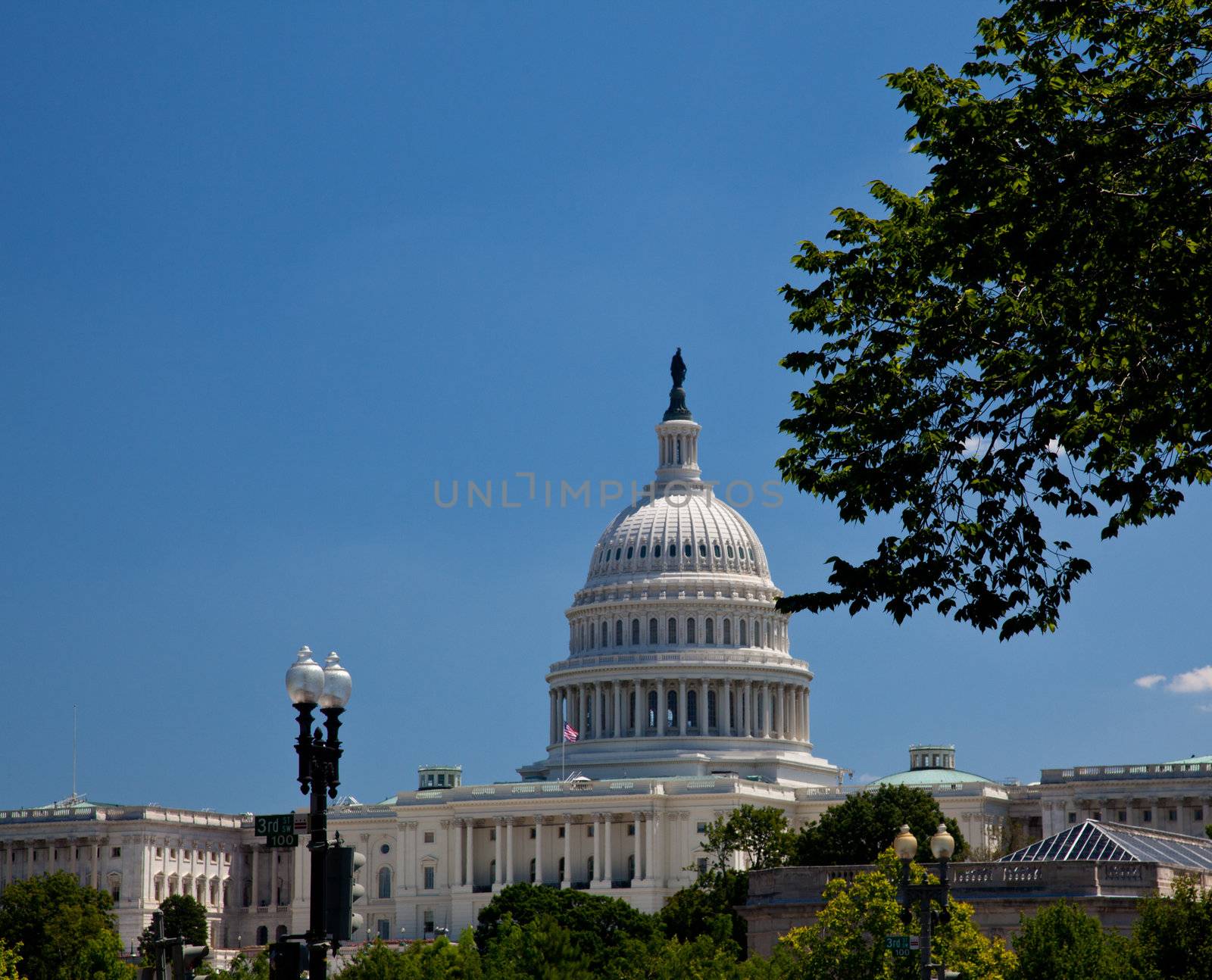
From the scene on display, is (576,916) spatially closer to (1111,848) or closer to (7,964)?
(7,964)

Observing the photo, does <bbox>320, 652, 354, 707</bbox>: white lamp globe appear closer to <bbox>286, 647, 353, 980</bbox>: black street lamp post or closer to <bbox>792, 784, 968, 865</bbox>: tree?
<bbox>286, 647, 353, 980</bbox>: black street lamp post

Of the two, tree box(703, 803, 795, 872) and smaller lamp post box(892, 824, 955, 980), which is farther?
tree box(703, 803, 795, 872)

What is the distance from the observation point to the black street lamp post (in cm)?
3691

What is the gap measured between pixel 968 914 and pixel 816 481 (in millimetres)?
36276

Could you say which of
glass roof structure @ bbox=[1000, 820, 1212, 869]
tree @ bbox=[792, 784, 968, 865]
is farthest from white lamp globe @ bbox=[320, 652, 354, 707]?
tree @ bbox=[792, 784, 968, 865]

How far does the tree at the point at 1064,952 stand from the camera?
223 feet

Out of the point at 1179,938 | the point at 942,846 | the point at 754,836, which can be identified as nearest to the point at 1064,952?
the point at 1179,938

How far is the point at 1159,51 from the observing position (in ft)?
107

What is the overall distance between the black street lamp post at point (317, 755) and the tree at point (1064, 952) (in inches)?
1338

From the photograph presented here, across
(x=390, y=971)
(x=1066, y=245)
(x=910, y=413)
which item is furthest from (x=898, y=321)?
(x=390, y=971)

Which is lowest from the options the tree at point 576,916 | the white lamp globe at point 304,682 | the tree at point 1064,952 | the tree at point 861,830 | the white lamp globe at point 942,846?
the tree at point 1064,952

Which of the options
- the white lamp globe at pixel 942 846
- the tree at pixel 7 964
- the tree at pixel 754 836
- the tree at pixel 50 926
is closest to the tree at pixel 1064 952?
the white lamp globe at pixel 942 846

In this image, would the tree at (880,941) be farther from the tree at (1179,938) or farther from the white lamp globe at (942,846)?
the white lamp globe at (942,846)

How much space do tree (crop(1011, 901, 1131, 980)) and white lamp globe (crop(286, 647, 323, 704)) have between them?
116ft
